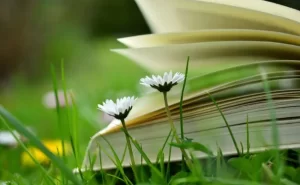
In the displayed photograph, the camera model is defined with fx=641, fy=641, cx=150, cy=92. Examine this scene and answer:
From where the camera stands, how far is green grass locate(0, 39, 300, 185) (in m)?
0.50

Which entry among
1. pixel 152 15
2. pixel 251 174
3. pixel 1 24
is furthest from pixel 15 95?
pixel 251 174

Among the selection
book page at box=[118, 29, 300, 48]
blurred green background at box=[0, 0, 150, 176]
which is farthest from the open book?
blurred green background at box=[0, 0, 150, 176]

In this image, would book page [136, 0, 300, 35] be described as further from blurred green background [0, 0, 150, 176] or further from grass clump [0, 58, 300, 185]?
blurred green background [0, 0, 150, 176]

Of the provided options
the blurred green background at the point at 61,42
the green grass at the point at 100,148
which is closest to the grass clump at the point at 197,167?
the green grass at the point at 100,148

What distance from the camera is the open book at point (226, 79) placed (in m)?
0.62

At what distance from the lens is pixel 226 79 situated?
65 centimetres

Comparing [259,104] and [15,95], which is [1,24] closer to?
[15,95]

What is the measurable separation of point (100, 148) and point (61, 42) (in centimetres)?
289

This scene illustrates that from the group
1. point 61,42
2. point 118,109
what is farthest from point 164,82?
point 61,42

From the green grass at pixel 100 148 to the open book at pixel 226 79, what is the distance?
0.02 metres

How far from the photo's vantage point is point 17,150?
1071 millimetres

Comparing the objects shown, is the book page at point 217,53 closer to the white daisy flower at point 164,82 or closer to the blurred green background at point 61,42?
the white daisy flower at point 164,82

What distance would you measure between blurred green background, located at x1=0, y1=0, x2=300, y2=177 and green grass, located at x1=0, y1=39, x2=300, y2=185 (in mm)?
12

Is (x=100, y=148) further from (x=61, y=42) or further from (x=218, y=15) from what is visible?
(x=61, y=42)
